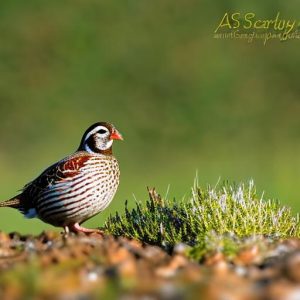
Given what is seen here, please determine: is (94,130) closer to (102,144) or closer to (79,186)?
(102,144)

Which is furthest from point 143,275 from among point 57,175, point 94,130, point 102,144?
point 94,130

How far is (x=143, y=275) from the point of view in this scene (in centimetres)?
563

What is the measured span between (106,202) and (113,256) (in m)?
4.24

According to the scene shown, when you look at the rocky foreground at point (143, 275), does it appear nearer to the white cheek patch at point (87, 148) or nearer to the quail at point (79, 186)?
the quail at point (79, 186)

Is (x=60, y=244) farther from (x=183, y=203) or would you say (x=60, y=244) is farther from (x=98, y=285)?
(x=183, y=203)

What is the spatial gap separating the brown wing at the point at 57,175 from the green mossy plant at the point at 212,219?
773 mm

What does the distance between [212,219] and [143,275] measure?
388 centimetres

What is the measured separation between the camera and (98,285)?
5.45m

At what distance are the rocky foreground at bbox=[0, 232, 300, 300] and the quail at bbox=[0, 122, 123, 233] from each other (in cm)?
333

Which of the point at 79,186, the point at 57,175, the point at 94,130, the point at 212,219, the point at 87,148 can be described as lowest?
the point at 212,219

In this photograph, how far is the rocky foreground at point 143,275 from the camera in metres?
5.18

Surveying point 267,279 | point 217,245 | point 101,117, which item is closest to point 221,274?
point 267,279

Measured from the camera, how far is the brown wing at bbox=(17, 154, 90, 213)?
1069 cm

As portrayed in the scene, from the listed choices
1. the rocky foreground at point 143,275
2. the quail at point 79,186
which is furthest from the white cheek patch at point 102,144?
the rocky foreground at point 143,275
